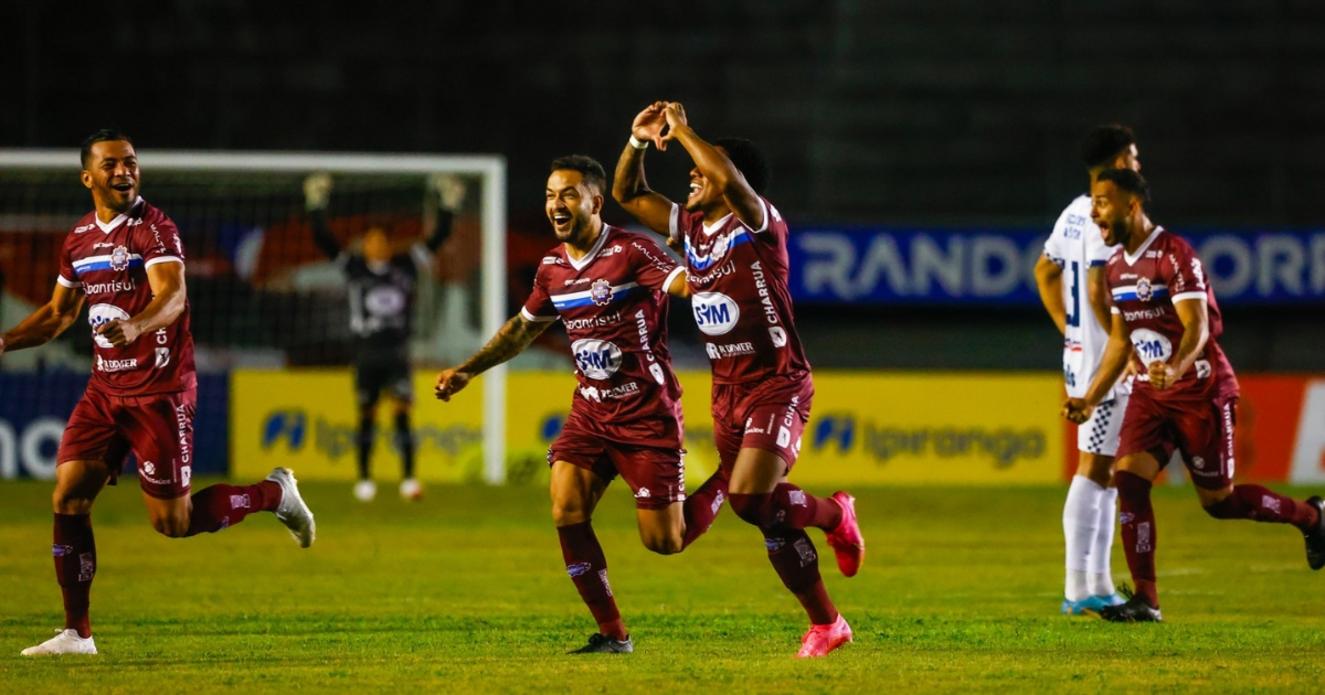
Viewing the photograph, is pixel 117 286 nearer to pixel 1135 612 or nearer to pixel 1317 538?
pixel 1135 612

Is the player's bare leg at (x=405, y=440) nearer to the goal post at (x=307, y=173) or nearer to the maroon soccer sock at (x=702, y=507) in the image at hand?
the goal post at (x=307, y=173)

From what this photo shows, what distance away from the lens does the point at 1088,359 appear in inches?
378

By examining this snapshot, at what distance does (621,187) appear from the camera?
26.7 feet

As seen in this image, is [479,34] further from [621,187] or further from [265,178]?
[621,187]

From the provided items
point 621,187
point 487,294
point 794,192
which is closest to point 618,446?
point 621,187

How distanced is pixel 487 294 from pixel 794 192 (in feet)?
15.9

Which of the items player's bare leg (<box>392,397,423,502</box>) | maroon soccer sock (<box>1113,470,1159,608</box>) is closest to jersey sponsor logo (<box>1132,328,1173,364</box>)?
maroon soccer sock (<box>1113,470,1159,608</box>)

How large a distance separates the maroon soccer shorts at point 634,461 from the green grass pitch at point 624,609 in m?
0.62

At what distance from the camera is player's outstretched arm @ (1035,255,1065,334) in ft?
31.9

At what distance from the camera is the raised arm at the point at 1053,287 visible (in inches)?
383

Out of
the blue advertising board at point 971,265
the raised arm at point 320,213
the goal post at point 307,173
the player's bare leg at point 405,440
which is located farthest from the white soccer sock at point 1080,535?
the blue advertising board at point 971,265

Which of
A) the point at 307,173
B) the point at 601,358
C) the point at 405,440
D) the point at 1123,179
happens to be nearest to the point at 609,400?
the point at 601,358

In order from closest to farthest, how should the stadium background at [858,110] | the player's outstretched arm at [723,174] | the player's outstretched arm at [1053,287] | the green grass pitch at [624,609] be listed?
1. the green grass pitch at [624,609]
2. the player's outstretched arm at [723,174]
3. the player's outstretched arm at [1053,287]
4. the stadium background at [858,110]

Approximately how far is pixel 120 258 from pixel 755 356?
255 centimetres
